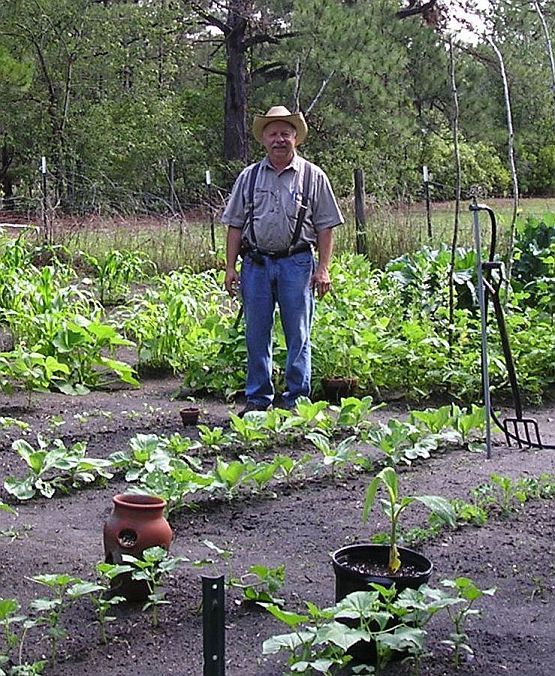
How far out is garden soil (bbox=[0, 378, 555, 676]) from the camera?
104 inches

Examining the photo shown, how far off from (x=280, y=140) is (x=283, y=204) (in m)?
0.33

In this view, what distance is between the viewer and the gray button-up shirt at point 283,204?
5.48 meters

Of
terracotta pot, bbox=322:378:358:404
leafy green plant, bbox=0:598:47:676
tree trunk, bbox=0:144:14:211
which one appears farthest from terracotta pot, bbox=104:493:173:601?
tree trunk, bbox=0:144:14:211

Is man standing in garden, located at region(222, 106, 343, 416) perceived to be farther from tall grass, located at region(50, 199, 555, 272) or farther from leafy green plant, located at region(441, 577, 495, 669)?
tall grass, located at region(50, 199, 555, 272)

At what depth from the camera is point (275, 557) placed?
11.3ft

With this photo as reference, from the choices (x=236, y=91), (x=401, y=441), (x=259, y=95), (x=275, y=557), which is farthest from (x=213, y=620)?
(x=259, y=95)

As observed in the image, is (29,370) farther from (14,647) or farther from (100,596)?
(14,647)

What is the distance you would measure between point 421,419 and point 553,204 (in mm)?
19646

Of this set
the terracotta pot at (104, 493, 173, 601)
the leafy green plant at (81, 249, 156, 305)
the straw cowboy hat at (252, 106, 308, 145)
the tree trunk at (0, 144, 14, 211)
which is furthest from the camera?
the tree trunk at (0, 144, 14, 211)

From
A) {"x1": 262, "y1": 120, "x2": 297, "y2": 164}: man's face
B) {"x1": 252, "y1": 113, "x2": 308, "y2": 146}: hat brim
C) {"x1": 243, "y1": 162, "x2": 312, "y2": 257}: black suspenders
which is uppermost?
{"x1": 252, "y1": 113, "x2": 308, "y2": 146}: hat brim

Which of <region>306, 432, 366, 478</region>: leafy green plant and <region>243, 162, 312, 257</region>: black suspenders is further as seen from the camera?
<region>243, 162, 312, 257</region>: black suspenders

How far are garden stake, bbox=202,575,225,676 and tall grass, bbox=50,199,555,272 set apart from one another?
823 cm

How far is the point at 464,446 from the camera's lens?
5016 mm

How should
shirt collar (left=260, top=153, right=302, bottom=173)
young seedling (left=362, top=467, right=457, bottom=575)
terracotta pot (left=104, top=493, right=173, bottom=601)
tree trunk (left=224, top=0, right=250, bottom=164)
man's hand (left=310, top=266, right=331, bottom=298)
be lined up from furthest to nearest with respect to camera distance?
tree trunk (left=224, top=0, right=250, bottom=164) < man's hand (left=310, top=266, right=331, bottom=298) < shirt collar (left=260, top=153, right=302, bottom=173) < terracotta pot (left=104, top=493, right=173, bottom=601) < young seedling (left=362, top=467, right=457, bottom=575)
